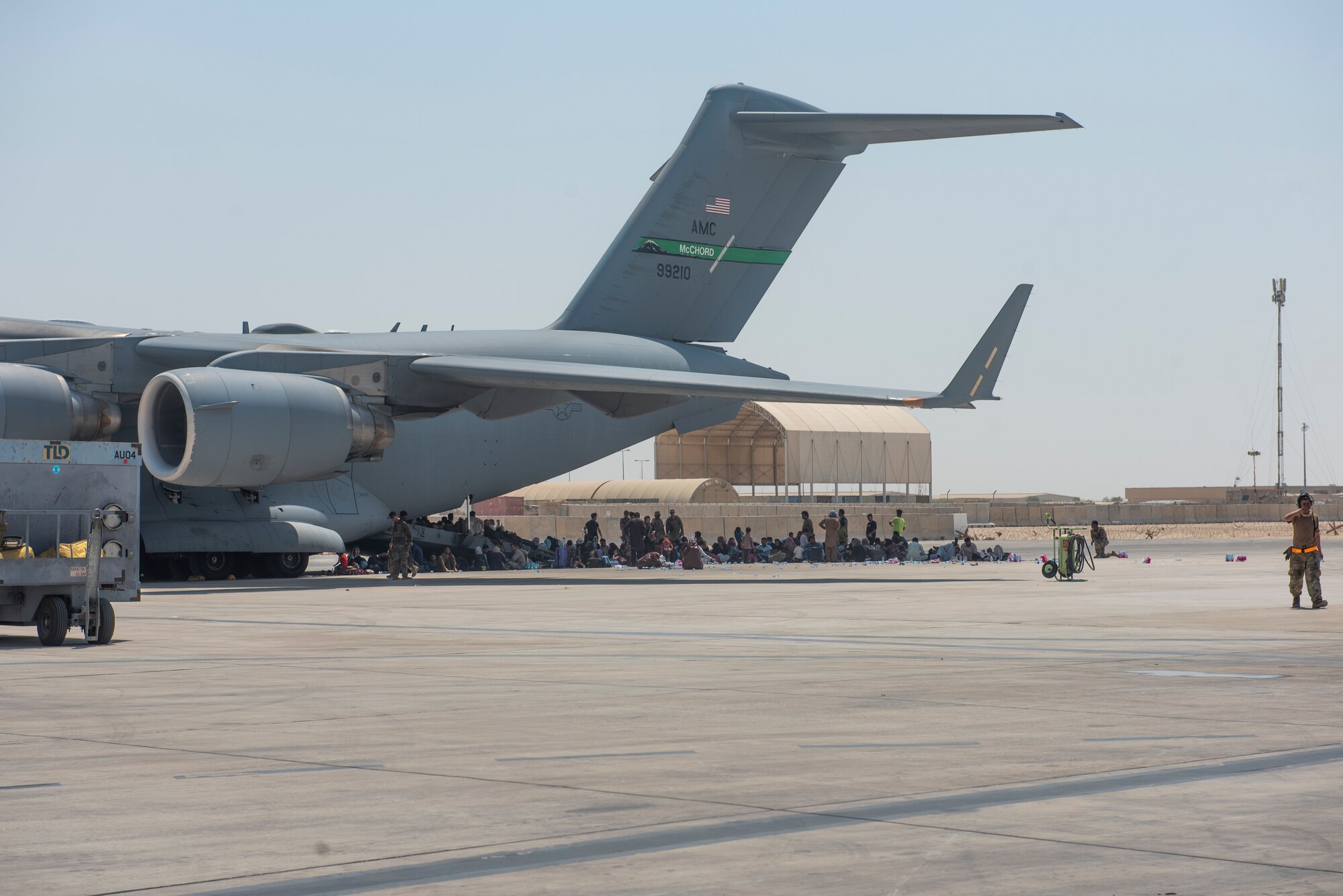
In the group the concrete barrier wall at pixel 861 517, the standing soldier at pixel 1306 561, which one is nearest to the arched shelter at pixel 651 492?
the concrete barrier wall at pixel 861 517

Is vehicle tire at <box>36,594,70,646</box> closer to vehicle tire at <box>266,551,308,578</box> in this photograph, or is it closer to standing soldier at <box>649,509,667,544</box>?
vehicle tire at <box>266,551,308,578</box>

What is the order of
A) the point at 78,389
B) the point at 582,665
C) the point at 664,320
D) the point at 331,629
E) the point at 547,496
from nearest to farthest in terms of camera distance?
the point at 582,665 → the point at 331,629 → the point at 78,389 → the point at 664,320 → the point at 547,496

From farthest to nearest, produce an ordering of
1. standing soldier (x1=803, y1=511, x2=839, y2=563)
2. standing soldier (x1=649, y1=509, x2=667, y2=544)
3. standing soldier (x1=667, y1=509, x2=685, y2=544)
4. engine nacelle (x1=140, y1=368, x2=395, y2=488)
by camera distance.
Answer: standing soldier (x1=667, y1=509, x2=685, y2=544) → standing soldier (x1=649, y1=509, x2=667, y2=544) → standing soldier (x1=803, y1=511, x2=839, y2=563) → engine nacelle (x1=140, y1=368, x2=395, y2=488)

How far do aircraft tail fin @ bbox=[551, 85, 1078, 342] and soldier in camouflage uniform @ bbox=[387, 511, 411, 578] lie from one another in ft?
14.9

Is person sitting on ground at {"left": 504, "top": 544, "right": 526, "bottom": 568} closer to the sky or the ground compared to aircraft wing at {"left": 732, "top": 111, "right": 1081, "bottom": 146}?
closer to the ground

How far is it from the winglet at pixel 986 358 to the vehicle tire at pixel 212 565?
10743 millimetres

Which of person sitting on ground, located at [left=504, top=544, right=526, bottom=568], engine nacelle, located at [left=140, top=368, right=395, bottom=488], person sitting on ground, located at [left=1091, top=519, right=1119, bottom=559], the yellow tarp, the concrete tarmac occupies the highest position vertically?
engine nacelle, located at [left=140, top=368, right=395, bottom=488]

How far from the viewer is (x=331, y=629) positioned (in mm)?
13609

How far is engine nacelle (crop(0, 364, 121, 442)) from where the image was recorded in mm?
19484

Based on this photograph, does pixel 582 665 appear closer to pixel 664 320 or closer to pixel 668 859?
pixel 668 859

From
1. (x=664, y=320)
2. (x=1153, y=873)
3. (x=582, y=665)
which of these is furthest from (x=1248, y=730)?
(x=664, y=320)

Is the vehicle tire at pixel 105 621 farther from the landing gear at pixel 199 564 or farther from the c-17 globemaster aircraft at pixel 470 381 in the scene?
the landing gear at pixel 199 564

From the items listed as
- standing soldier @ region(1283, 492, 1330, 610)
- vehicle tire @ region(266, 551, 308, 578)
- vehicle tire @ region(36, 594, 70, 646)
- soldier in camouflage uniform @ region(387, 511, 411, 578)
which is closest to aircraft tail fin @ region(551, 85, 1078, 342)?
soldier in camouflage uniform @ region(387, 511, 411, 578)

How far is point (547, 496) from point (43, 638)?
55.8 metres
